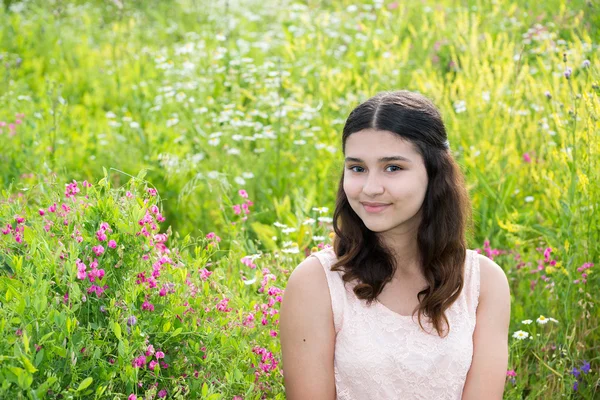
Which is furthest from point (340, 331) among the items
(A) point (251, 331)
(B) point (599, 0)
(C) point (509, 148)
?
(B) point (599, 0)

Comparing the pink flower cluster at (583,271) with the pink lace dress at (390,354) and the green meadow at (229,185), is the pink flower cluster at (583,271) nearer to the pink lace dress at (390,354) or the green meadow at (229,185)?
the green meadow at (229,185)

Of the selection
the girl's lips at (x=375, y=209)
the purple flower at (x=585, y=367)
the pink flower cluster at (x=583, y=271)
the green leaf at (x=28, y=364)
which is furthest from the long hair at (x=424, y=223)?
the green leaf at (x=28, y=364)

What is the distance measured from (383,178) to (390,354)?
47 centimetres

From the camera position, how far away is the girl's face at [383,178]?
2264 mm

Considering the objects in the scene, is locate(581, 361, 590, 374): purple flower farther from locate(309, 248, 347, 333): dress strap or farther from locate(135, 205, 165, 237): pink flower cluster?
locate(135, 205, 165, 237): pink flower cluster

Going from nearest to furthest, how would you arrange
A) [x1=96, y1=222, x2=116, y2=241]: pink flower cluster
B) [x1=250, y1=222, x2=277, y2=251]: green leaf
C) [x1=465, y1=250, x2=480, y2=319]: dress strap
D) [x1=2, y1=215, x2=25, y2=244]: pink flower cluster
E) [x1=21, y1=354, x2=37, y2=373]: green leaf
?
[x1=21, y1=354, x2=37, y2=373]: green leaf
[x1=96, y1=222, x2=116, y2=241]: pink flower cluster
[x1=2, y1=215, x2=25, y2=244]: pink flower cluster
[x1=465, y1=250, x2=480, y2=319]: dress strap
[x1=250, y1=222, x2=277, y2=251]: green leaf

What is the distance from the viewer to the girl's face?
226cm

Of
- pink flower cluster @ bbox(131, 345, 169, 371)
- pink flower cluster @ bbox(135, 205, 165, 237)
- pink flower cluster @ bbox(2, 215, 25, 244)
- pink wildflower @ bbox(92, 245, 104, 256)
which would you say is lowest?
pink flower cluster @ bbox(131, 345, 169, 371)

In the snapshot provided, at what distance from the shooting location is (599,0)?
17.7ft

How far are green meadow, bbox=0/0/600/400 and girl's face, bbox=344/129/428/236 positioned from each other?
0.41 meters

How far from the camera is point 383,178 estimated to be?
2.27m

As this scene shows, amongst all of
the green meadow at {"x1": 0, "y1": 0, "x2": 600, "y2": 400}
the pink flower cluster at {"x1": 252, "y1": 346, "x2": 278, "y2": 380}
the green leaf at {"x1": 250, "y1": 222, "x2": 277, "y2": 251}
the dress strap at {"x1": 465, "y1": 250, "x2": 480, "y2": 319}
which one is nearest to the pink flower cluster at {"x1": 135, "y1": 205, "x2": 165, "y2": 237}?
the green meadow at {"x1": 0, "y1": 0, "x2": 600, "y2": 400}

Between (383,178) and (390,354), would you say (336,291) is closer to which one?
(390,354)

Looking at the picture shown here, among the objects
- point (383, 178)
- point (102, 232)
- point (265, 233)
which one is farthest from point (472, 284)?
point (265, 233)
